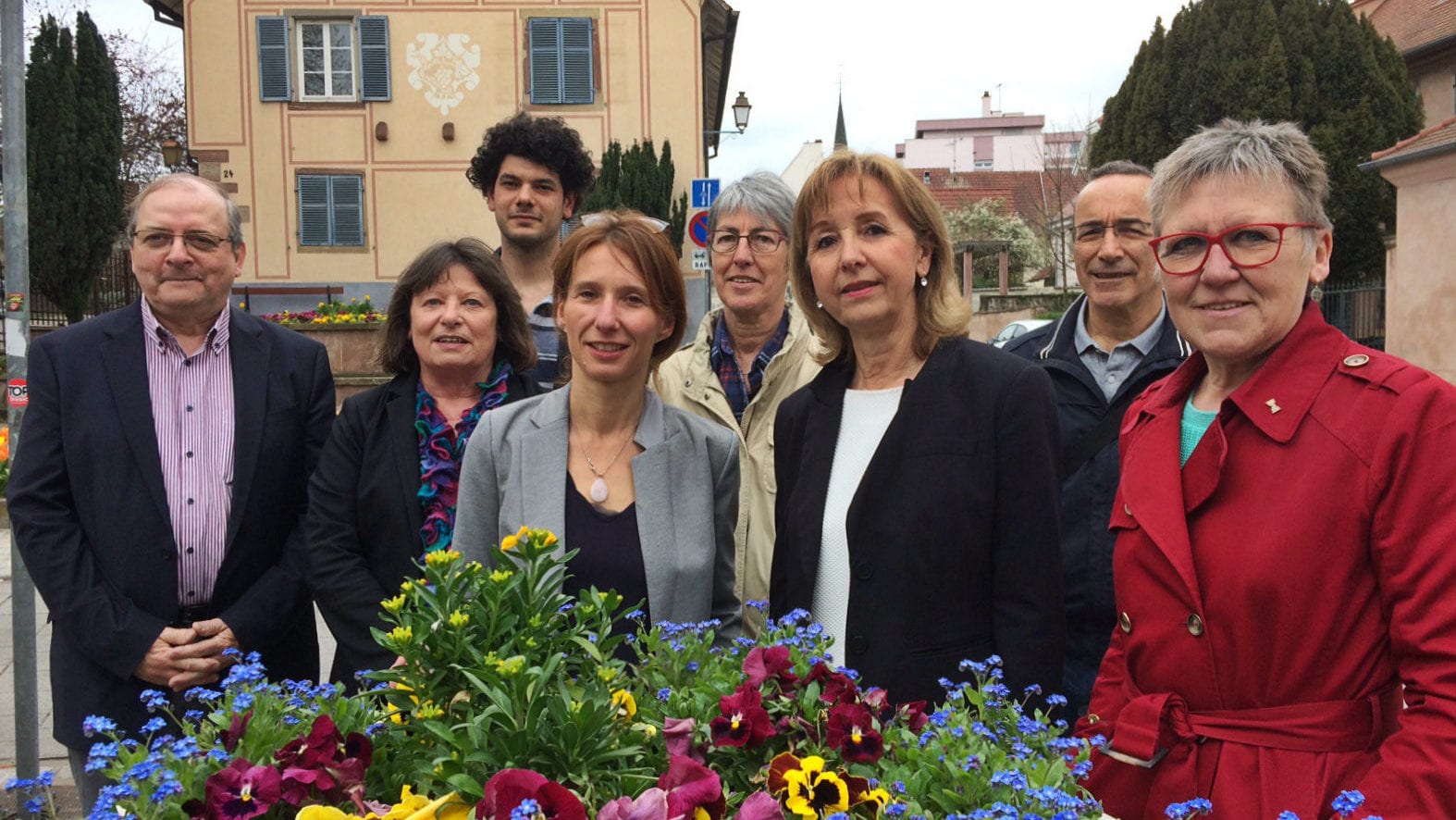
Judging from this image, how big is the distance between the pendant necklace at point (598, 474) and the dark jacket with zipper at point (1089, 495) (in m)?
1.13

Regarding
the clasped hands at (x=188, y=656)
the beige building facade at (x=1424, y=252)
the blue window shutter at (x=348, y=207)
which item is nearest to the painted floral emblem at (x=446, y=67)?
the blue window shutter at (x=348, y=207)

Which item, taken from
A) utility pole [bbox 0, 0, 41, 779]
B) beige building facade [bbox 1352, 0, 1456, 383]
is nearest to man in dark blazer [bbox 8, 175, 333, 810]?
utility pole [bbox 0, 0, 41, 779]

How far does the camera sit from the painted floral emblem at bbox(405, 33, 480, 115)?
68.0 feet

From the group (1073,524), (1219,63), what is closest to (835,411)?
(1073,524)

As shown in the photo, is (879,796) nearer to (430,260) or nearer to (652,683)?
(652,683)

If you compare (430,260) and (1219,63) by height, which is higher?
(1219,63)

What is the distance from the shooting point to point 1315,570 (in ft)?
6.29

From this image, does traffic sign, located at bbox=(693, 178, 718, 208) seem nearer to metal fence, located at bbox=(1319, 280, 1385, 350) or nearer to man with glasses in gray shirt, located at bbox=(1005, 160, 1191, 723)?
man with glasses in gray shirt, located at bbox=(1005, 160, 1191, 723)

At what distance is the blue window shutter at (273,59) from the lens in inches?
805

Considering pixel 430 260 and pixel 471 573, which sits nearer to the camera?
pixel 471 573

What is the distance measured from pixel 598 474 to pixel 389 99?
19.6 meters

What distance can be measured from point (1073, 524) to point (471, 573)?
196 cm

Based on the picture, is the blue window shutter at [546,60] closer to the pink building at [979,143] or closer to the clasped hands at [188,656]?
the clasped hands at [188,656]

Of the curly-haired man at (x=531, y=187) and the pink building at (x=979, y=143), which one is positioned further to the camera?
the pink building at (x=979, y=143)
